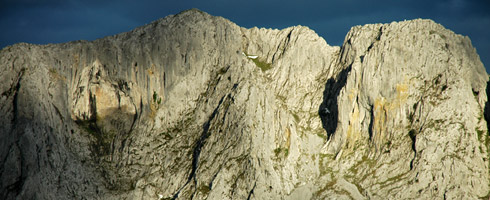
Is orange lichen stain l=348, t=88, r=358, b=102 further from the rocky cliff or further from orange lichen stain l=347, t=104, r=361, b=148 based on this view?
orange lichen stain l=347, t=104, r=361, b=148

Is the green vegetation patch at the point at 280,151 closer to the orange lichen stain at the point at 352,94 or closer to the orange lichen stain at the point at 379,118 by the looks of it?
the orange lichen stain at the point at 352,94

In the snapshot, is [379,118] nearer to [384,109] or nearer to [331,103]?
[384,109]

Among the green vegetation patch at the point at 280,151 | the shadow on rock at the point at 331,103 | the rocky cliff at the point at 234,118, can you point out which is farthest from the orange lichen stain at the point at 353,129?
the green vegetation patch at the point at 280,151

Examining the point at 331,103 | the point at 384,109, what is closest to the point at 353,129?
the point at 384,109

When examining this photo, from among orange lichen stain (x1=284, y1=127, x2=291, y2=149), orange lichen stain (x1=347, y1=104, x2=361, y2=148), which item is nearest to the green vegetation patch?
orange lichen stain (x1=284, y1=127, x2=291, y2=149)

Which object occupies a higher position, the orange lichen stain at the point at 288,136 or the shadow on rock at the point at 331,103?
the shadow on rock at the point at 331,103

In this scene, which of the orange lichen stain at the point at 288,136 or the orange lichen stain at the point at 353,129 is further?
the orange lichen stain at the point at 353,129

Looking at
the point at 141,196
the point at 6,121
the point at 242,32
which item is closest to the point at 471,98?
the point at 242,32
